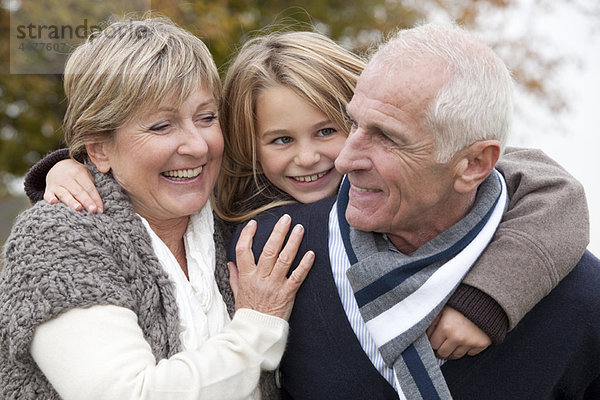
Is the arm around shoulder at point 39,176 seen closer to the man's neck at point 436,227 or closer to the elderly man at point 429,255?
the elderly man at point 429,255

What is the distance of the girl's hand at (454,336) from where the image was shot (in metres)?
2.20

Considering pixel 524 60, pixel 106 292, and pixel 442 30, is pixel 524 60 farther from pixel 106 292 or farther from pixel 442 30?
pixel 106 292

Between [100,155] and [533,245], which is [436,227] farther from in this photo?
[100,155]

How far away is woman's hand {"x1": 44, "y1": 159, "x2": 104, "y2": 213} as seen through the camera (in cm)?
242

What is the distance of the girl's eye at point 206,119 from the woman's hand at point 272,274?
0.45m

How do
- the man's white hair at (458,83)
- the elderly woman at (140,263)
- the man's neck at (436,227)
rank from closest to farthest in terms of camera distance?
the elderly woman at (140,263)
the man's white hair at (458,83)
the man's neck at (436,227)

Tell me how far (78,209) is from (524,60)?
24.2ft

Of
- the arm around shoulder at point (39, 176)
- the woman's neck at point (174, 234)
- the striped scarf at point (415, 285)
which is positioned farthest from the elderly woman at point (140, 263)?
the striped scarf at point (415, 285)

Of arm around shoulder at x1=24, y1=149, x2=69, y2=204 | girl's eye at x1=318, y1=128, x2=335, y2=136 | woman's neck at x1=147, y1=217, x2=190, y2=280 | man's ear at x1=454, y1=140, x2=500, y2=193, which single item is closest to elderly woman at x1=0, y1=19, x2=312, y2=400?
woman's neck at x1=147, y1=217, x2=190, y2=280

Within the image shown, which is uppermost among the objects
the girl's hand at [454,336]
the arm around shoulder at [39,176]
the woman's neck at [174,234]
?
the girl's hand at [454,336]

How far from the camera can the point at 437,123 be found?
2.25 metres

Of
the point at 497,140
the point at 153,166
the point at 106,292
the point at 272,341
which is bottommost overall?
the point at 272,341

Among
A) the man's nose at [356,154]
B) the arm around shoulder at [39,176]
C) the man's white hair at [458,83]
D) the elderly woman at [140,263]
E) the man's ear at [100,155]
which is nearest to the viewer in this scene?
the elderly woman at [140,263]

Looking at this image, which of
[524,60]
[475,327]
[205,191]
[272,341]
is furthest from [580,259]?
[524,60]
